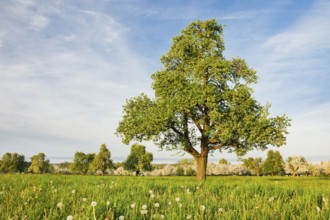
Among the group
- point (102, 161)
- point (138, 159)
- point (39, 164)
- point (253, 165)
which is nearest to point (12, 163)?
point (39, 164)

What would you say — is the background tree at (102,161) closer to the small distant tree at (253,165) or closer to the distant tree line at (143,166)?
the distant tree line at (143,166)

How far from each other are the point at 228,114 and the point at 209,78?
16.3 ft

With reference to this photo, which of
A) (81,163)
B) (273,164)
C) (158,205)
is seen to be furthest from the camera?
(273,164)

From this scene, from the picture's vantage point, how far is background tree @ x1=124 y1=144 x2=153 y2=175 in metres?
109

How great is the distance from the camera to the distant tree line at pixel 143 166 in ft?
362

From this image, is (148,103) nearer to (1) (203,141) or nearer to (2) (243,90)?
(1) (203,141)

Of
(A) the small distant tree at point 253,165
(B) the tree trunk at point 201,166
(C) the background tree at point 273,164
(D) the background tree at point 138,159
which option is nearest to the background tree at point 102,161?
(D) the background tree at point 138,159

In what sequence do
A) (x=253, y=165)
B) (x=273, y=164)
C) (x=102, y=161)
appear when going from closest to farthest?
(x=102, y=161) → (x=273, y=164) → (x=253, y=165)

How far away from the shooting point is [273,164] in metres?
134

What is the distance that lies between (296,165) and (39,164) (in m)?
116

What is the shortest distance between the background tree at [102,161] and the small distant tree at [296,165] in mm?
72186

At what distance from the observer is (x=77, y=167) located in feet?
422

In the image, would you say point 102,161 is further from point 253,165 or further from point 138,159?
point 253,165

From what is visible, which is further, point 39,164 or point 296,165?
point 39,164
